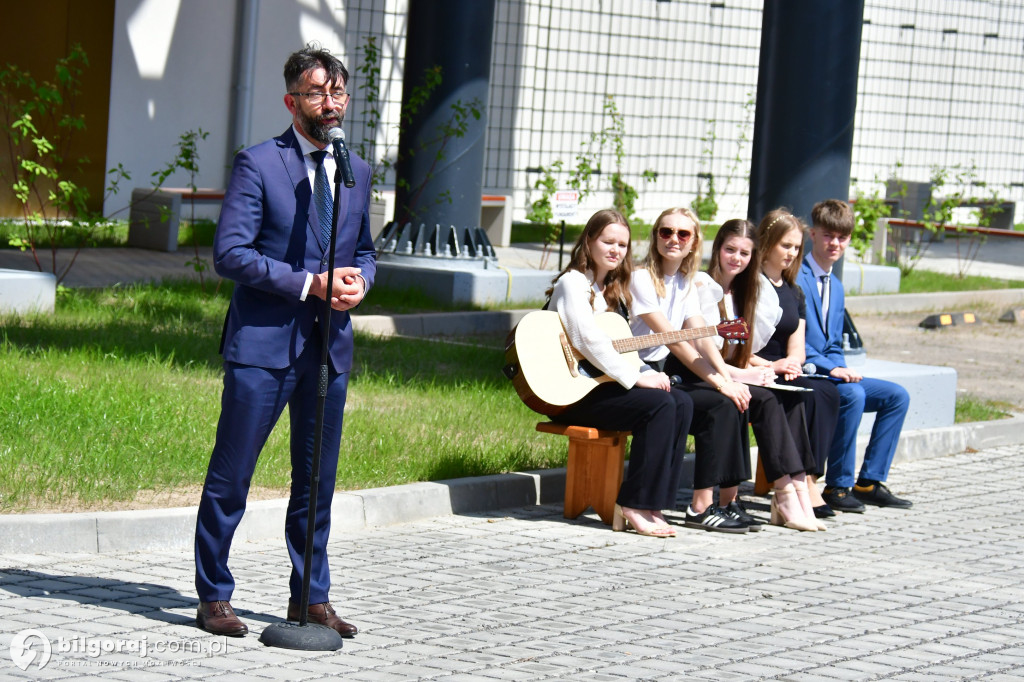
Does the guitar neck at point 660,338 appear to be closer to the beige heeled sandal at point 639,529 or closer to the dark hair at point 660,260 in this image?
the dark hair at point 660,260

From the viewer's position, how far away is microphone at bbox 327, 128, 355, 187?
4.68m

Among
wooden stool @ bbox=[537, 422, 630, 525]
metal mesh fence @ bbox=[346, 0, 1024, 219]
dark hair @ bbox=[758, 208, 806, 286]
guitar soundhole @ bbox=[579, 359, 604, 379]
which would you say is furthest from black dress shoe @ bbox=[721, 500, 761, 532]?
metal mesh fence @ bbox=[346, 0, 1024, 219]

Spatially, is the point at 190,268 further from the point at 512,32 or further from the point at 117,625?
the point at 117,625

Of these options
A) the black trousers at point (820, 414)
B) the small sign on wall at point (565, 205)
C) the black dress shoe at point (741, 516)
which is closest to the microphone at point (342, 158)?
the black dress shoe at point (741, 516)

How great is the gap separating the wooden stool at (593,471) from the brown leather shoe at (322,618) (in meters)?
2.34

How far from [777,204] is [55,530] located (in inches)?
230

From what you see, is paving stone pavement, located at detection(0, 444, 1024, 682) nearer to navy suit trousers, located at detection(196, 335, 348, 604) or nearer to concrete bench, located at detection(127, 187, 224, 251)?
navy suit trousers, located at detection(196, 335, 348, 604)

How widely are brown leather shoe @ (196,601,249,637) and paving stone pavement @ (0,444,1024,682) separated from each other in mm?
36

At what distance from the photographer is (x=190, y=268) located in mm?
14312

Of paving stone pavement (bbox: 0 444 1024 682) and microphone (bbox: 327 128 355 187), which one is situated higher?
microphone (bbox: 327 128 355 187)

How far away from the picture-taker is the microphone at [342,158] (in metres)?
4.68

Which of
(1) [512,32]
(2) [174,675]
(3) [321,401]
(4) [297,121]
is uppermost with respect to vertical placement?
(1) [512,32]

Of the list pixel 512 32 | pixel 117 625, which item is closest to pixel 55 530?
pixel 117 625

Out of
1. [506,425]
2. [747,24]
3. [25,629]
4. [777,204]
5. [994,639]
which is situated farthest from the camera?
[747,24]
